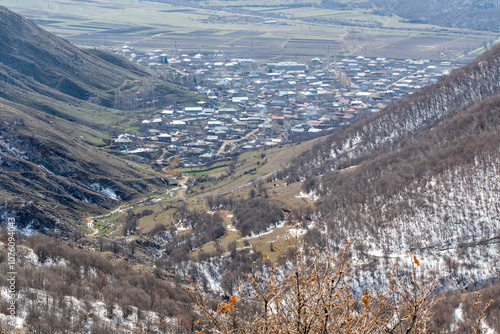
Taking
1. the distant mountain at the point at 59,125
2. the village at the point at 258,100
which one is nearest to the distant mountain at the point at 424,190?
the distant mountain at the point at 59,125

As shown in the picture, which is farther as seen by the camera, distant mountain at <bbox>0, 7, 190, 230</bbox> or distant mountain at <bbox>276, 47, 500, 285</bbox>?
distant mountain at <bbox>0, 7, 190, 230</bbox>

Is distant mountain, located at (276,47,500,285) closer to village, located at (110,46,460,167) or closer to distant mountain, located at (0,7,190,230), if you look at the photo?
distant mountain, located at (0,7,190,230)

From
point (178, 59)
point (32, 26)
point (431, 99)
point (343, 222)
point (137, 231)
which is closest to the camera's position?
point (343, 222)

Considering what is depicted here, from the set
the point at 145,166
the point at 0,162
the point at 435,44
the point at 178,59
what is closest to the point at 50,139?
the point at 0,162

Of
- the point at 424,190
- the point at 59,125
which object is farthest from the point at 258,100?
the point at 424,190

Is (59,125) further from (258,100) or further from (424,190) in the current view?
(424,190)

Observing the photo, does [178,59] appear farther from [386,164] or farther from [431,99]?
[386,164]

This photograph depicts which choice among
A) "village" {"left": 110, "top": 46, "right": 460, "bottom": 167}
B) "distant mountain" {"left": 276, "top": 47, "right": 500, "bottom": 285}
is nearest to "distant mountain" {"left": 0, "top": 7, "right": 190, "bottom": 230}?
"village" {"left": 110, "top": 46, "right": 460, "bottom": 167}
